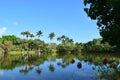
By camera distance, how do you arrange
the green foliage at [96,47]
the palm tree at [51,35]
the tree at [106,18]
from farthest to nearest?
the palm tree at [51,35] < the green foliage at [96,47] < the tree at [106,18]

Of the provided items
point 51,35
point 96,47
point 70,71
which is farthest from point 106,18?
point 51,35

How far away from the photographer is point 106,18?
24.2 meters

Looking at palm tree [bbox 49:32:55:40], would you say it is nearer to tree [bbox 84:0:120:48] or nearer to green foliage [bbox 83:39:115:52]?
green foliage [bbox 83:39:115:52]

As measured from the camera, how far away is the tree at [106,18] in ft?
73.3

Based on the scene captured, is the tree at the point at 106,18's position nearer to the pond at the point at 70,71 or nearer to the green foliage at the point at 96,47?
the pond at the point at 70,71

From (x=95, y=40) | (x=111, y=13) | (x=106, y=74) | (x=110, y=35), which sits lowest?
(x=106, y=74)

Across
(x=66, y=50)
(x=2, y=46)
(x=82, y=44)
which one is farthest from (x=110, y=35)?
(x=82, y=44)

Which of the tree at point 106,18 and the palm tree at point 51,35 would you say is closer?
the tree at point 106,18

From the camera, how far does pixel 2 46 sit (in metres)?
145

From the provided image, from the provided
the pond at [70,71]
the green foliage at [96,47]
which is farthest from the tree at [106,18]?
the green foliage at [96,47]

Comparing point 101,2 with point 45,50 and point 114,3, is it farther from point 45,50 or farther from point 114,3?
point 45,50

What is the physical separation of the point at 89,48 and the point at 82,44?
20.6 metres

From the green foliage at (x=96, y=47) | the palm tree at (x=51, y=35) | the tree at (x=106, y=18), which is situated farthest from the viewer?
the palm tree at (x=51, y=35)

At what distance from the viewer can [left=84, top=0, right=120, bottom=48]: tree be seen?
22.3 metres
